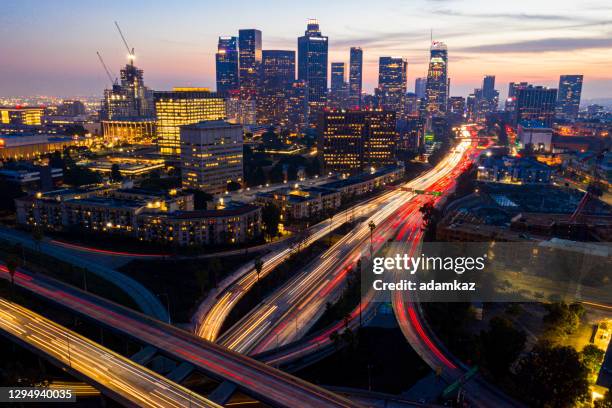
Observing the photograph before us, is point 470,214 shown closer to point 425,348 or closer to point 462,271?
point 462,271

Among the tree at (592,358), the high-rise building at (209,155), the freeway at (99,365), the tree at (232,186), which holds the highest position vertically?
the high-rise building at (209,155)

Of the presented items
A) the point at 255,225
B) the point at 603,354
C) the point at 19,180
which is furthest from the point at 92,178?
the point at 603,354

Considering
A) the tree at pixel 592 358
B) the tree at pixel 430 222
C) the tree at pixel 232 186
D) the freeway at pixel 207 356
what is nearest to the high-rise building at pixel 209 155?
the tree at pixel 232 186

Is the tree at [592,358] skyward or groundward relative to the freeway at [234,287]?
skyward

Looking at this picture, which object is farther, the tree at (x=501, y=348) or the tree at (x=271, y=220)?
the tree at (x=271, y=220)

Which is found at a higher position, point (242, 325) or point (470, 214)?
point (470, 214)

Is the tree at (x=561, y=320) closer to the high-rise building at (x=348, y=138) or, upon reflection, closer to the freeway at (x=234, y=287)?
the freeway at (x=234, y=287)

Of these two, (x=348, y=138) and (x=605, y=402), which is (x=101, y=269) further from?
(x=348, y=138)
